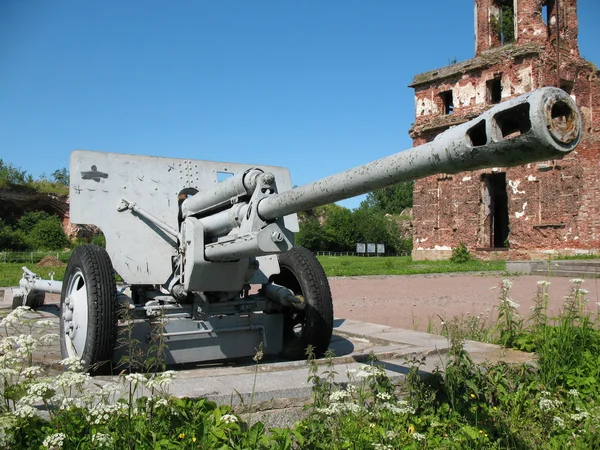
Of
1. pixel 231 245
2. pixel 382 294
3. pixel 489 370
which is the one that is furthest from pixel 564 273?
pixel 231 245

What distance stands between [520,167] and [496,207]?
6677 mm

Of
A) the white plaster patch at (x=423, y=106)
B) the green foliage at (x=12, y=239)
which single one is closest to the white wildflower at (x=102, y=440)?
the white plaster patch at (x=423, y=106)

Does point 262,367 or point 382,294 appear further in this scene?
point 382,294

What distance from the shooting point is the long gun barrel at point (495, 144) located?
205 cm

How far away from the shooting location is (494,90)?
23.5m

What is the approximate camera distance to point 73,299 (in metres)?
3.97

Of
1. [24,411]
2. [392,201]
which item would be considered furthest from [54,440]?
[392,201]

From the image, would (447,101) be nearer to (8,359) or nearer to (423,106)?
(423,106)

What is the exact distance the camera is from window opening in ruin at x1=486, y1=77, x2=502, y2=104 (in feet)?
75.2

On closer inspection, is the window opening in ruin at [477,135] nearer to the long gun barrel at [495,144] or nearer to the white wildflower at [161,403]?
the long gun barrel at [495,144]

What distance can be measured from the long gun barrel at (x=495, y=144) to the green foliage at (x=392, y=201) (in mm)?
75551

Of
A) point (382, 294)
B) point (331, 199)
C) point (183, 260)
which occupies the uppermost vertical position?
point (331, 199)

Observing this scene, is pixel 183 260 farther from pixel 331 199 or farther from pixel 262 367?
pixel 331 199

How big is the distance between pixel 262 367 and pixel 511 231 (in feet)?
67.1
